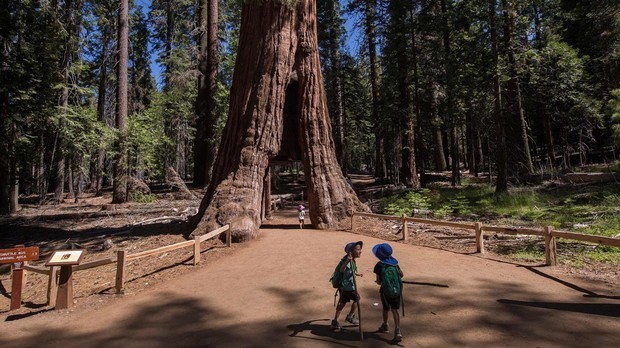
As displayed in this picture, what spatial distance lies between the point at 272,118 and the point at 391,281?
10.2 meters

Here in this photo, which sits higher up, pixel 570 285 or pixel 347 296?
pixel 347 296

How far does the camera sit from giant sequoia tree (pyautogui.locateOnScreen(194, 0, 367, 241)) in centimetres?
1360

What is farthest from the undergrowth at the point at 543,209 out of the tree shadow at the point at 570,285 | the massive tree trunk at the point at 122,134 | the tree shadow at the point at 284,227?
the massive tree trunk at the point at 122,134

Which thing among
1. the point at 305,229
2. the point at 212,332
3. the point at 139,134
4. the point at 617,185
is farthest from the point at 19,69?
the point at 617,185

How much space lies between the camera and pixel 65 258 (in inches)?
274

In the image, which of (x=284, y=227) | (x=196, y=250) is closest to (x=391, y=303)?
(x=196, y=250)

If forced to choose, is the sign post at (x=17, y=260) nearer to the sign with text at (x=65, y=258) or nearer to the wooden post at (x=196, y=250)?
the sign with text at (x=65, y=258)

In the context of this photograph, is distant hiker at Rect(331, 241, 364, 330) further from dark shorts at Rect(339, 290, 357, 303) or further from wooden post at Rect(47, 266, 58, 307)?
wooden post at Rect(47, 266, 58, 307)

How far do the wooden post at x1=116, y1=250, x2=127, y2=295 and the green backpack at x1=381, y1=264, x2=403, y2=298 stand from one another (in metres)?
5.32

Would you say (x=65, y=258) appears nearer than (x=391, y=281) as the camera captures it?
No

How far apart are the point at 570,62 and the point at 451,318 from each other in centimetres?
2351

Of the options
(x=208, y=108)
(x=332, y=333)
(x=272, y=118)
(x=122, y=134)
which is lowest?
(x=332, y=333)

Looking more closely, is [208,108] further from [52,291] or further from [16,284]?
[52,291]

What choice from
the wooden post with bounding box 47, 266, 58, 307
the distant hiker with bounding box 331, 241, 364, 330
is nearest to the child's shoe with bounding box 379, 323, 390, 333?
the distant hiker with bounding box 331, 241, 364, 330
